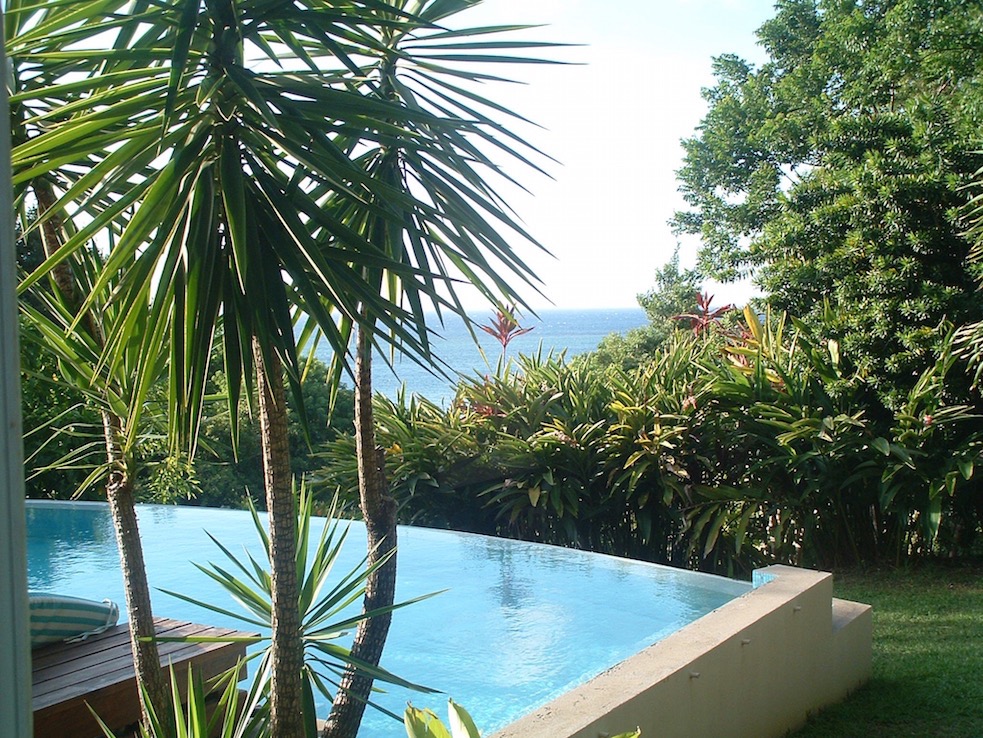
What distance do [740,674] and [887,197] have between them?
4.21 meters

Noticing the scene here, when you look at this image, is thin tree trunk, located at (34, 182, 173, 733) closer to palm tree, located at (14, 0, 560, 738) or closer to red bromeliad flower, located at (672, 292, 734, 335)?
palm tree, located at (14, 0, 560, 738)

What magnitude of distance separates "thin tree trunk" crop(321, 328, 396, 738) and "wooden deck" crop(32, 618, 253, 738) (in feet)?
1.75

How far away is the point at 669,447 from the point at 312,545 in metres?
2.70

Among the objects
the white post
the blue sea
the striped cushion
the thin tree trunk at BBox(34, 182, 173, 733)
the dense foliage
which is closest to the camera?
the white post

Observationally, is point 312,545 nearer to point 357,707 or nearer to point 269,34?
point 357,707

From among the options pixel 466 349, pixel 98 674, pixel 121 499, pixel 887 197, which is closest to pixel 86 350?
pixel 121 499

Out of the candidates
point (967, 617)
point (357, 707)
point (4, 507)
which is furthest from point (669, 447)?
point (4, 507)

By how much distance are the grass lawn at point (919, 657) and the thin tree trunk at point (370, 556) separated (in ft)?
7.03

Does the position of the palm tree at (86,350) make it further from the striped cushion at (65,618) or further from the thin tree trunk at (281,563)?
the striped cushion at (65,618)

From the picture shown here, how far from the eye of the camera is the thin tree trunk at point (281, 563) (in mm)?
2236

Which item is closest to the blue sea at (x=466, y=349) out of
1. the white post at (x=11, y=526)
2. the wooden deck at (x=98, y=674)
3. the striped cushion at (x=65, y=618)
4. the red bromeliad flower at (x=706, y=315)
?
the red bromeliad flower at (x=706, y=315)

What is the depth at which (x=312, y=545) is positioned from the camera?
684 cm

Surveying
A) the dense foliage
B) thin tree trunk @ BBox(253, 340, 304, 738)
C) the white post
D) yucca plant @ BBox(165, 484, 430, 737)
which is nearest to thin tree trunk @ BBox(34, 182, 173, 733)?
yucca plant @ BBox(165, 484, 430, 737)

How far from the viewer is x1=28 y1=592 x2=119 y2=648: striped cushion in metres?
3.36
